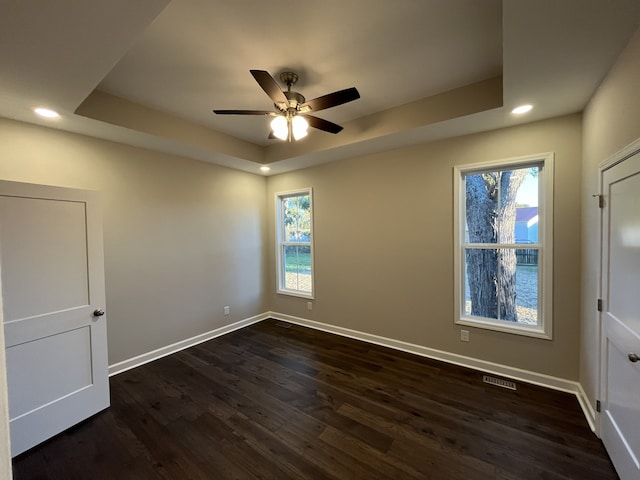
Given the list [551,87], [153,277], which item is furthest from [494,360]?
[153,277]

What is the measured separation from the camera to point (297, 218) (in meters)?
4.64

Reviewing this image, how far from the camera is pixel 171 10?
65.7 inches

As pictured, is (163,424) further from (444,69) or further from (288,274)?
(444,69)

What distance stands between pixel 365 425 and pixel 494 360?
5.38ft

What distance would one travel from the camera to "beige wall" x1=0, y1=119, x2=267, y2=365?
271cm

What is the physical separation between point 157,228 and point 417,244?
10.4 ft

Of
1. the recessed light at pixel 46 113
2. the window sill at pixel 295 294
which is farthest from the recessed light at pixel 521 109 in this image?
the recessed light at pixel 46 113

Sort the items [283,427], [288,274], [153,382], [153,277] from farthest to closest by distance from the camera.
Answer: [288,274], [153,277], [153,382], [283,427]

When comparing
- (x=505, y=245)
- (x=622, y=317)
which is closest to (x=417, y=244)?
(x=505, y=245)

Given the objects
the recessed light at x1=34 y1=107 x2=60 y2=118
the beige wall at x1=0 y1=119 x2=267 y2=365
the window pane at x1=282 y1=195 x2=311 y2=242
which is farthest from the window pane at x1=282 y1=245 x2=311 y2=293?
the recessed light at x1=34 y1=107 x2=60 y2=118

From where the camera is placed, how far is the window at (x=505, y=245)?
269cm

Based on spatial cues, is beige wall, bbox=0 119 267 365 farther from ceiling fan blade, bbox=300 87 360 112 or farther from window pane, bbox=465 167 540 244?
window pane, bbox=465 167 540 244

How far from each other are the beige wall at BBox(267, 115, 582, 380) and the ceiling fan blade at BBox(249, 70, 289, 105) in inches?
70.8

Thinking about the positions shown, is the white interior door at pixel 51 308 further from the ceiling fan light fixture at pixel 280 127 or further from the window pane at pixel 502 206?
the window pane at pixel 502 206
